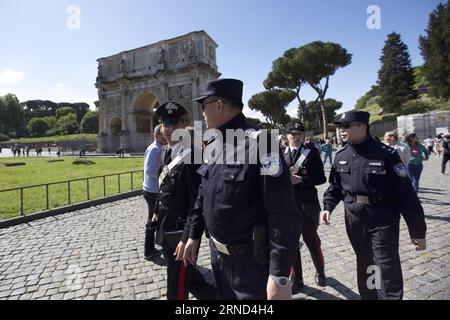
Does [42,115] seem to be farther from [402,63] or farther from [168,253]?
[168,253]

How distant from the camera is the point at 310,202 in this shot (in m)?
3.54

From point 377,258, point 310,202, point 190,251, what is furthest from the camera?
point 310,202

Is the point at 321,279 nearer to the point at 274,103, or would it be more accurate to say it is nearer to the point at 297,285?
the point at 297,285

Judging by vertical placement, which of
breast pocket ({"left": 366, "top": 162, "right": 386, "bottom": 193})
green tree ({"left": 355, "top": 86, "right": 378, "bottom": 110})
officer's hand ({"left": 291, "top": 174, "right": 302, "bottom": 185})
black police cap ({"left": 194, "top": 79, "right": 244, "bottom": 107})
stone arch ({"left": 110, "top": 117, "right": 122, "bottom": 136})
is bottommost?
officer's hand ({"left": 291, "top": 174, "right": 302, "bottom": 185})

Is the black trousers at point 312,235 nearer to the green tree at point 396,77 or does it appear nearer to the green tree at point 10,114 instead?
the green tree at point 396,77

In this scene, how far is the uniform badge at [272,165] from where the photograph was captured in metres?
1.73

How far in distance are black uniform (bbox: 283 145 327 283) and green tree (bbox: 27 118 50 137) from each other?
4318 inches

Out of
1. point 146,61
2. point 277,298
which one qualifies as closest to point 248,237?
point 277,298

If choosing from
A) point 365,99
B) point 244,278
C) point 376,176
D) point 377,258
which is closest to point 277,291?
point 244,278

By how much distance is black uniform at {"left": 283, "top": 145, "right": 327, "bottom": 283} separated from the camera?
3443 mm

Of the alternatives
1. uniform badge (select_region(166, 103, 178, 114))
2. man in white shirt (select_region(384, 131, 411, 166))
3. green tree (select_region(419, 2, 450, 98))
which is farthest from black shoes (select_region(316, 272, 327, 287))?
green tree (select_region(419, 2, 450, 98))

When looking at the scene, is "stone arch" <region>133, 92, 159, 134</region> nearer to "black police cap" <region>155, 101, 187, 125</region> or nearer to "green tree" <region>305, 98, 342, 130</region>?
"green tree" <region>305, 98, 342, 130</region>

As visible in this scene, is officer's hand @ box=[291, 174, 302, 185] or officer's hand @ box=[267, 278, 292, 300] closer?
officer's hand @ box=[267, 278, 292, 300]

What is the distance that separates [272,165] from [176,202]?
153cm
